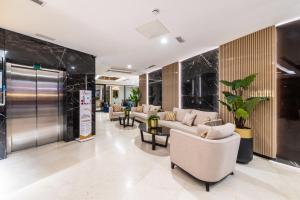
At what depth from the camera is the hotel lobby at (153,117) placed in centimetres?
233

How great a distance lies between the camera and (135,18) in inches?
110

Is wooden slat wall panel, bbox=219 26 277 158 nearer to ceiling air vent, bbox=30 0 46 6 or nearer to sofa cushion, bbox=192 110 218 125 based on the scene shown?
sofa cushion, bbox=192 110 218 125

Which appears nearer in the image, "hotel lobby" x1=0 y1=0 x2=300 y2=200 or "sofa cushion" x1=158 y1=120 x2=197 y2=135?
"hotel lobby" x1=0 y1=0 x2=300 y2=200

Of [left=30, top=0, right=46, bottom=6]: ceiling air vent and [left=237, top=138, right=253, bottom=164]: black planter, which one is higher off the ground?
[left=30, top=0, right=46, bottom=6]: ceiling air vent

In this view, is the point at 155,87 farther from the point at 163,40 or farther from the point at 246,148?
the point at 246,148

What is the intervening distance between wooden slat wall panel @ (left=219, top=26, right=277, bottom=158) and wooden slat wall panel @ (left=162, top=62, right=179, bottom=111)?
2.77 metres

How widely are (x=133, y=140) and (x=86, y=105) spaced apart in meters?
1.92

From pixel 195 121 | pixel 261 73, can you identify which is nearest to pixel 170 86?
pixel 195 121

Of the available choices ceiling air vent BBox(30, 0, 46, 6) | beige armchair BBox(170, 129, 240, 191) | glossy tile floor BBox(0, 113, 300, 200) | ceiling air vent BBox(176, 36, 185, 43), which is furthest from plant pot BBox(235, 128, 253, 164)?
ceiling air vent BBox(30, 0, 46, 6)

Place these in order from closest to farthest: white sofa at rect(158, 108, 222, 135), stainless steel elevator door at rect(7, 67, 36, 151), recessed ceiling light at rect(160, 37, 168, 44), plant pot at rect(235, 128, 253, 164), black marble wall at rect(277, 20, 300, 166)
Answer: plant pot at rect(235, 128, 253, 164)
black marble wall at rect(277, 20, 300, 166)
stainless steel elevator door at rect(7, 67, 36, 151)
recessed ceiling light at rect(160, 37, 168, 44)
white sofa at rect(158, 108, 222, 135)

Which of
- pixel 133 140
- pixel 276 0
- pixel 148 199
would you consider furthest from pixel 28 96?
pixel 276 0

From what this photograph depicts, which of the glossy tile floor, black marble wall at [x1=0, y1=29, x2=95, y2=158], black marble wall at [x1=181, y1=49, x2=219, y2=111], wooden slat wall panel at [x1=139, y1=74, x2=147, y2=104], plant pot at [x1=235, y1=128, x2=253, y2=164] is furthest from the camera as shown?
Result: wooden slat wall panel at [x1=139, y1=74, x2=147, y2=104]

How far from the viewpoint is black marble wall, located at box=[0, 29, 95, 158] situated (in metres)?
3.39

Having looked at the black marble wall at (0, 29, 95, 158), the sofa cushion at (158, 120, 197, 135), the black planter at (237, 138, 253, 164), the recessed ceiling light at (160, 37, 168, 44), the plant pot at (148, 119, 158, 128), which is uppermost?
the recessed ceiling light at (160, 37, 168, 44)
